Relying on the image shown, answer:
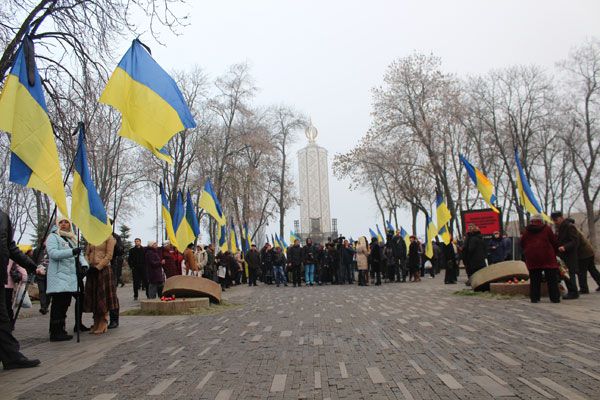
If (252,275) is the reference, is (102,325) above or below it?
below

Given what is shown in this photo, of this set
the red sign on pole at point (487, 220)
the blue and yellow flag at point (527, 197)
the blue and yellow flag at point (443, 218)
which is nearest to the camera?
the blue and yellow flag at point (527, 197)

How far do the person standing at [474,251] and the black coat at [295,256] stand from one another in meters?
9.65

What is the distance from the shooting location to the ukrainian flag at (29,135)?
6629 mm

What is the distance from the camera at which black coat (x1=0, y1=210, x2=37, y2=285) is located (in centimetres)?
603

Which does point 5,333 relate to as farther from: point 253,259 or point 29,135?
point 253,259

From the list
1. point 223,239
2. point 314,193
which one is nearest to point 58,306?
point 223,239

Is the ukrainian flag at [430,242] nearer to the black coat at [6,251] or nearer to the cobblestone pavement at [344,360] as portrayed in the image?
the cobblestone pavement at [344,360]

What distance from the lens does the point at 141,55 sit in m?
8.95

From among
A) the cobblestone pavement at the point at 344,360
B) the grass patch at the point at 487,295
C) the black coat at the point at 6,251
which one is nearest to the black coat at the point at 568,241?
the grass patch at the point at 487,295

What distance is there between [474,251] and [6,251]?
39.5ft

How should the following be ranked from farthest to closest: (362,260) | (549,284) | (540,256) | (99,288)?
(362,260)
(549,284)
(540,256)
(99,288)

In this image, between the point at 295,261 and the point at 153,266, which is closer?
the point at 153,266

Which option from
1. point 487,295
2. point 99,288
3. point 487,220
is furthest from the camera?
point 487,220

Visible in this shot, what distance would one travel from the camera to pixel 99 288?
29.5 ft
